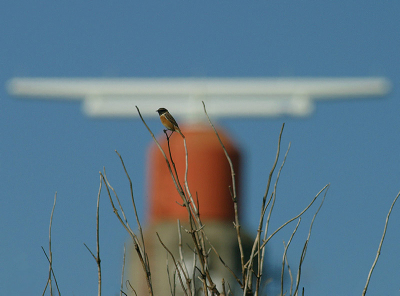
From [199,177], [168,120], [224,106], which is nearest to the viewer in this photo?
[168,120]

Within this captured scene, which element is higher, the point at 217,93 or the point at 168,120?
the point at 217,93

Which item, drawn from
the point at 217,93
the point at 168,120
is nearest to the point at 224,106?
the point at 217,93

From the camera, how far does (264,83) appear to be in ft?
100

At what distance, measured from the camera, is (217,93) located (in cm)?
3148

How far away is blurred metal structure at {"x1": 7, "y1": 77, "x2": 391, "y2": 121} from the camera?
30359mm

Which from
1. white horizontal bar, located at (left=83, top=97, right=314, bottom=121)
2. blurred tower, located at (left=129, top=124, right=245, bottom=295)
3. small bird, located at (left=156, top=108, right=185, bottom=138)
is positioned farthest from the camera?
blurred tower, located at (left=129, top=124, right=245, bottom=295)

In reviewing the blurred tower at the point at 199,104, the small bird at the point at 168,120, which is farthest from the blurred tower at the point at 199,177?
the small bird at the point at 168,120

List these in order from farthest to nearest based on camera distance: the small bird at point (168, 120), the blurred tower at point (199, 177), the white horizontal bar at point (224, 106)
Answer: the blurred tower at point (199, 177), the white horizontal bar at point (224, 106), the small bird at point (168, 120)

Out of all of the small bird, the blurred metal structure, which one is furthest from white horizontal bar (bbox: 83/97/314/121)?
the small bird

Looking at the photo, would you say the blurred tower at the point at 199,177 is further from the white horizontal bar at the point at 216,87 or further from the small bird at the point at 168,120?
the small bird at the point at 168,120

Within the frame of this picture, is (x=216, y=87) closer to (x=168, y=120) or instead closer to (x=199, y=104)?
(x=199, y=104)

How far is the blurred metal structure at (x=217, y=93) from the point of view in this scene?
30359 mm

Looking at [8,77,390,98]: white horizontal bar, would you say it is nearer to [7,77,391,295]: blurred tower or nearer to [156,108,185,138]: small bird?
[7,77,391,295]: blurred tower

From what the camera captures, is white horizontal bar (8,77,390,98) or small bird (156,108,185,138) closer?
small bird (156,108,185,138)
